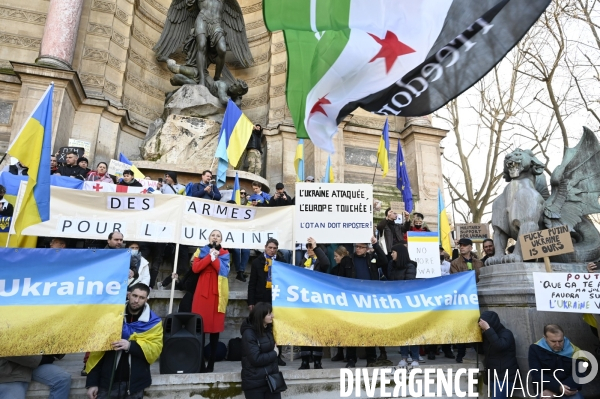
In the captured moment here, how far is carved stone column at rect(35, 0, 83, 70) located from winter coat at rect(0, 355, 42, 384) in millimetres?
10295

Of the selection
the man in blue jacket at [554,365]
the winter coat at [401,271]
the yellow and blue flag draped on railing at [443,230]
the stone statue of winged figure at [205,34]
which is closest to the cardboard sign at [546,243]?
the man in blue jacket at [554,365]

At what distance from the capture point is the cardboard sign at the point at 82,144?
38.6 feet

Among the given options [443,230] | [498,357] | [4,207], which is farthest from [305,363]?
[443,230]

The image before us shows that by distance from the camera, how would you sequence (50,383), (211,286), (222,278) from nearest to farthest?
(50,383)
(211,286)
(222,278)

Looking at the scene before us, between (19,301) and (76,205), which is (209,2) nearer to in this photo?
(76,205)

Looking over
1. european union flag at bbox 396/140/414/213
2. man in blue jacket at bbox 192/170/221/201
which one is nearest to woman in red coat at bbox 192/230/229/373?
man in blue jacket at bbox 192/170/221/201

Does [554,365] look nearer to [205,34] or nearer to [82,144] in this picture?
[82,144]

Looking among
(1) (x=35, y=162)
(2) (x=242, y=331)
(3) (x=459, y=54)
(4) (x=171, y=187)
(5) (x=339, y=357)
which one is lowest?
(5) (x=339, y=357)

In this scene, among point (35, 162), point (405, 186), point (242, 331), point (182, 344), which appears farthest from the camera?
point (405, 186)

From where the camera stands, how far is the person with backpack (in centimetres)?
407

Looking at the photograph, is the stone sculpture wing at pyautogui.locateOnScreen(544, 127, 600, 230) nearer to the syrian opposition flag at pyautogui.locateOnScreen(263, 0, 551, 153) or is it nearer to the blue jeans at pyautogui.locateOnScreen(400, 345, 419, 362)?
the syrian opposition flag at pyautogui.locateOnScreen(263, 0, 551, 153)

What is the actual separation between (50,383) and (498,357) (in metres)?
4.82

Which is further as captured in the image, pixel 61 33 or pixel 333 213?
pixel 61 33

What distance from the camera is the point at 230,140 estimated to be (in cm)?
984
